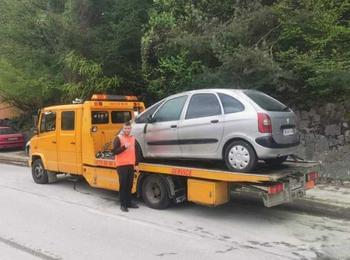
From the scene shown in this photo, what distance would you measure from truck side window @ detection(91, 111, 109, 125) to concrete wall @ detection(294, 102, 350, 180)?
16.7 ft

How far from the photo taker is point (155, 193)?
9.88m

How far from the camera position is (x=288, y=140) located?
28.6ft

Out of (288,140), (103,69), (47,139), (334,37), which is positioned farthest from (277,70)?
(103,69)

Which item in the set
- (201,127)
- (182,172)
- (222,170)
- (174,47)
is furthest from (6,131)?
(222,170)

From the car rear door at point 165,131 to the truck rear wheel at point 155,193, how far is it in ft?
1.67

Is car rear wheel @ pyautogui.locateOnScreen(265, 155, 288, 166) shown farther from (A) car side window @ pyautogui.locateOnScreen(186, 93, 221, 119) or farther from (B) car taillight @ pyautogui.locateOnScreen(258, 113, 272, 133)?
(A) car side window @ pyautogui.locateOnScreen(186, 93, 221, 119)

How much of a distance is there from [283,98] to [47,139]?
6.45 m

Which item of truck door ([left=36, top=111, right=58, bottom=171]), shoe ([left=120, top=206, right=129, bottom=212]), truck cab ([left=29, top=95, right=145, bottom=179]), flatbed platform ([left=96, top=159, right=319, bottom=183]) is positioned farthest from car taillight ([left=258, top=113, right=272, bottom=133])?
truck door ([left=36, top=111, right=58, bottom=171])

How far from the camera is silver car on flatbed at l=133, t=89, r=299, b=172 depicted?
830cm

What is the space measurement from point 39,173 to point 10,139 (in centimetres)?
1228

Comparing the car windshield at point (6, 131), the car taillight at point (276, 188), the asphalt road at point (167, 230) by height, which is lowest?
the asphalt road at point (167, 230)

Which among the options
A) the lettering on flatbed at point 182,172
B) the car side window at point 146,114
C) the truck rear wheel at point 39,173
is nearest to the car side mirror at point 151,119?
the car side window at point 146,114

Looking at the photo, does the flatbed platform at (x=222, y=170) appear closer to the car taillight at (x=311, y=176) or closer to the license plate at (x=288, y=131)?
the car taillight at (x=311, y=176)

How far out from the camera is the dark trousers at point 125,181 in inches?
383
